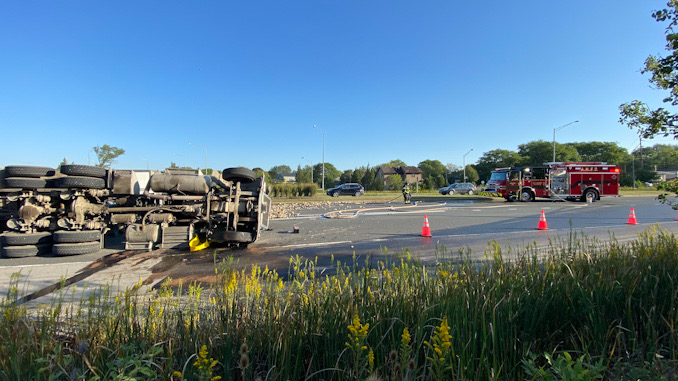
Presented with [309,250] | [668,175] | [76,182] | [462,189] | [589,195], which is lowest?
[309,250]

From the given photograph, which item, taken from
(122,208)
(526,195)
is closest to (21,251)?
(122,208)

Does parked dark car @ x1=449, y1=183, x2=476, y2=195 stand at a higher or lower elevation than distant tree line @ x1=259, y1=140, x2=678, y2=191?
lower

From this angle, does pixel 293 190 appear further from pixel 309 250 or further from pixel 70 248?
pixel 70 248

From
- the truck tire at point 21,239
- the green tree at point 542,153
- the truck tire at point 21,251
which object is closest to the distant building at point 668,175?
the truck tire at point 21,239

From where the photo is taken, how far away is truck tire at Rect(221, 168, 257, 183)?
25.6 ft

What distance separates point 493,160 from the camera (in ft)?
350

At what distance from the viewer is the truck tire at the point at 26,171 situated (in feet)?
22.5

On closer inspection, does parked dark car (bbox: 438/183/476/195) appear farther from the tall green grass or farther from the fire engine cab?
the tall green grass

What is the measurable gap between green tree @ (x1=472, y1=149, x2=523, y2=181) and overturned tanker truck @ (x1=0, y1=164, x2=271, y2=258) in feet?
329

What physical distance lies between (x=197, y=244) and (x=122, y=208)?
1.75m

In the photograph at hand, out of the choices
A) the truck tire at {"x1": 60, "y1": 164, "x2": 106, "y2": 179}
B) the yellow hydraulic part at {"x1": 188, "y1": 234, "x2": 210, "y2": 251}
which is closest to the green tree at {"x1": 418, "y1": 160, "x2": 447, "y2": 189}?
the yellow hydraulic part at {"x1": 188, "y1": 234, "x2": 210, "y2": 251}

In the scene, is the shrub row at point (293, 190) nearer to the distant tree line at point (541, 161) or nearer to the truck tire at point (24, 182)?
the truck tire at point (24, 182)

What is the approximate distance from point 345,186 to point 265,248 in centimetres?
3336

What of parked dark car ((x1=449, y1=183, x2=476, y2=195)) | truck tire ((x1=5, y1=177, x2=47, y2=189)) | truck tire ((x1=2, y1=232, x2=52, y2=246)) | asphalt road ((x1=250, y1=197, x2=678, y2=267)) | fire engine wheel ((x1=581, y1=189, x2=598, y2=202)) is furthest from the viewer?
parked dark car ((x1=449, y1=183, x2=476, y2=195))
